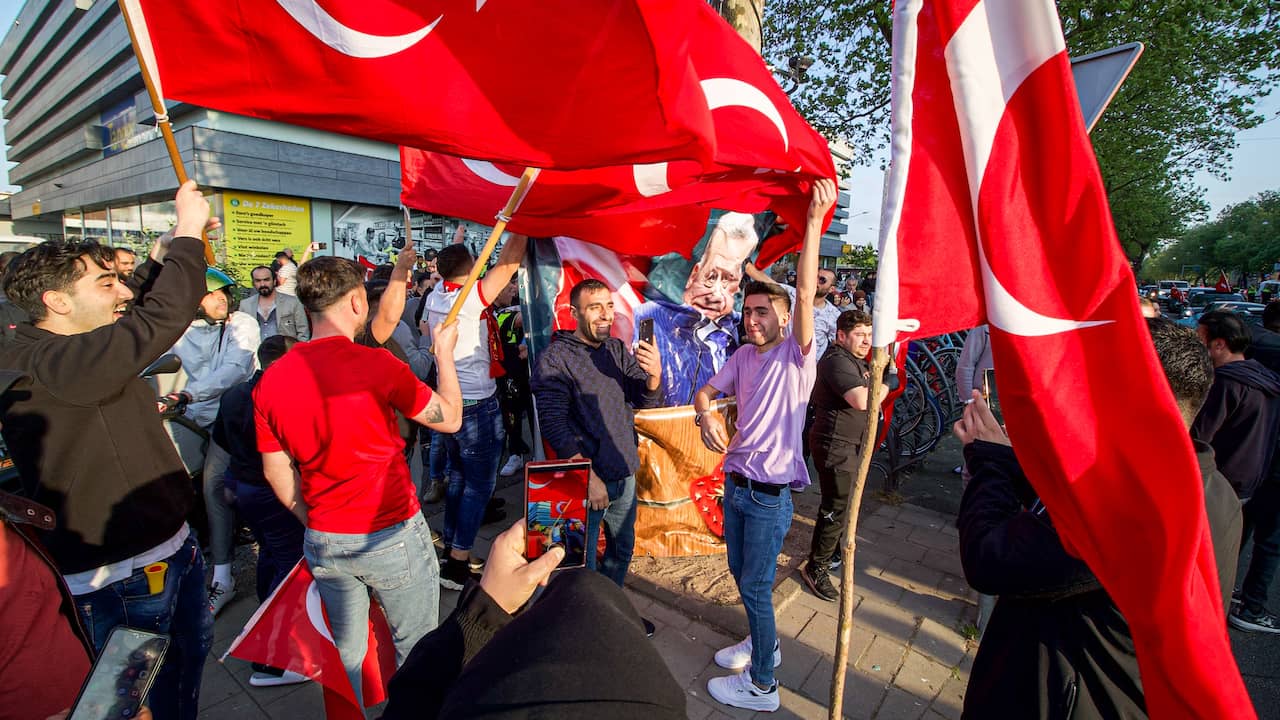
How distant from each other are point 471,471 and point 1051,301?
3.54 metres

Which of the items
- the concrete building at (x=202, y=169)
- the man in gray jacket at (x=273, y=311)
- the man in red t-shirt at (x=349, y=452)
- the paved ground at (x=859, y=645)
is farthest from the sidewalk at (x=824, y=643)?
the concrete building at (x=202, y=169)

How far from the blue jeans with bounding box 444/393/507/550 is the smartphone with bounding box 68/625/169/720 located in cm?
272

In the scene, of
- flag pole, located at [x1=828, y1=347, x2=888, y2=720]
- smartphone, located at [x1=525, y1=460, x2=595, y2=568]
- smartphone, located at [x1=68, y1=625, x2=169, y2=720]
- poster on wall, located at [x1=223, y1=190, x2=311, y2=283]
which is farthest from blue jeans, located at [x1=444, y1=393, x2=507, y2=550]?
poster on wall, located at [x1=223, y1=190, x2=311, y2=283]

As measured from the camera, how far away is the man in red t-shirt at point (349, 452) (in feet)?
7.07

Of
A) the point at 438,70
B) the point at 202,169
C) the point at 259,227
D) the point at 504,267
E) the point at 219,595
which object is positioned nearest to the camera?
the point at 438,70

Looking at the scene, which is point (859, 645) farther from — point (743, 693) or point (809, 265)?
point (809, 265)

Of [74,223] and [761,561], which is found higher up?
[74,223]

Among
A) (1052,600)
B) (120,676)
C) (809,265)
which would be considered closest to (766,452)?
(809,265)

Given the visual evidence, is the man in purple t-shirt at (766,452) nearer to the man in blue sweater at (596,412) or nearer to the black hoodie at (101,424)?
the man in blue sweater at (596,412)

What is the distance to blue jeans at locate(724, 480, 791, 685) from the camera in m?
2.78

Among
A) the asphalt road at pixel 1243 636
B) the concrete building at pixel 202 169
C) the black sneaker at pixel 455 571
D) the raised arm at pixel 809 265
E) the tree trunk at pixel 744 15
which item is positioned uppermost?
the concrete building at pixel 202 169

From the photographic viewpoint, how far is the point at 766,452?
2.80 m

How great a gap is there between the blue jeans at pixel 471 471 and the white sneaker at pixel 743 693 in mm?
1927

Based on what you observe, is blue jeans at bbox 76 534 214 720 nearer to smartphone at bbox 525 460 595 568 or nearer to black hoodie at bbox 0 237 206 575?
black hoodie at bbox 0 237 206 575
